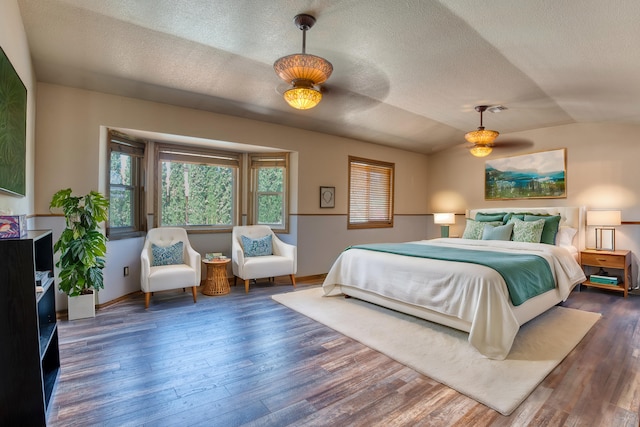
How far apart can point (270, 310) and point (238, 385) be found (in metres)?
1.57

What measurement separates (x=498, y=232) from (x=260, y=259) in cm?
349

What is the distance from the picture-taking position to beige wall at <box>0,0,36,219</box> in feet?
6.48

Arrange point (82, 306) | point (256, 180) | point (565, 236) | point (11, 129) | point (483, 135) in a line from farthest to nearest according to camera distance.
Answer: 1. point (256, 180)
2. point (565, 236)
3. point (483, 135)
4. point (82, 306)
5. point (11, 129)

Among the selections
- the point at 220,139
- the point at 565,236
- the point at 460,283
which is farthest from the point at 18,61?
the point at 565,236

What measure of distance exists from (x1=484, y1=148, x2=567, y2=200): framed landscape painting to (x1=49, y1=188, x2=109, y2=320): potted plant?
238 inches

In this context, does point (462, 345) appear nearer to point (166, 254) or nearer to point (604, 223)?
point (604, 223)

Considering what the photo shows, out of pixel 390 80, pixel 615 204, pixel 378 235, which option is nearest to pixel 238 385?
pixel 390 80

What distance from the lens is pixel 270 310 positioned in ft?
12.1

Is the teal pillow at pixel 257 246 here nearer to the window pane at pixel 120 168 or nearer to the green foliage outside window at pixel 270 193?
the green foliage outside window at pixel 270 193

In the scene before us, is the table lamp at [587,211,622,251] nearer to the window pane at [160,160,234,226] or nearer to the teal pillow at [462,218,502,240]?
the teal pillow at [462,218,502,240]

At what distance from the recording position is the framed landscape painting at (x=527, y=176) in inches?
206

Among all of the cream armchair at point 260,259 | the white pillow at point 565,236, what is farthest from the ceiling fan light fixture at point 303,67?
the white pillow at point 565,236

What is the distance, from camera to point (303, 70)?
2516 millimetres

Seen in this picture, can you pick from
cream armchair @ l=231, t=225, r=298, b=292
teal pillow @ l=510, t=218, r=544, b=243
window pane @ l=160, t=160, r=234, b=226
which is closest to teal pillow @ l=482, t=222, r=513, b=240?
teal pillow @ l=510, t=218, r=544, b=243
